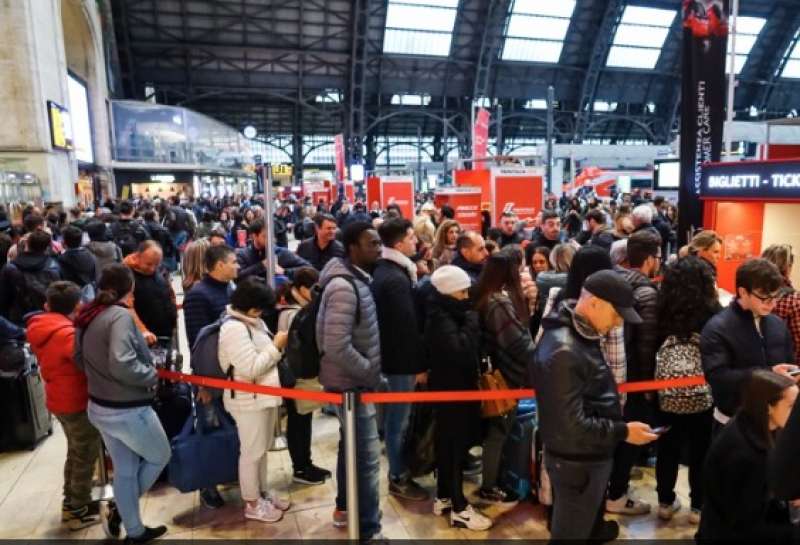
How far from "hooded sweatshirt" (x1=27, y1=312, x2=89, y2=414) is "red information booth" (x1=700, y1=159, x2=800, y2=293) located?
6027 millimetres

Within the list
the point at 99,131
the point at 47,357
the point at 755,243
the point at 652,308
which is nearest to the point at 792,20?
the point at 755,243

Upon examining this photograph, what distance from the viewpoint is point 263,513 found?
3.22 m

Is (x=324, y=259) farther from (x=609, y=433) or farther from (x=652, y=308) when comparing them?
(x=609, y=433)

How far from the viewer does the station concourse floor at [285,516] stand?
3.12 m

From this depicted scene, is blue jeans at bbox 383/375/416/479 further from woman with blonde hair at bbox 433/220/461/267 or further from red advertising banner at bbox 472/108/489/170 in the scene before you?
red advertising banner at bbox 472/108/489/170

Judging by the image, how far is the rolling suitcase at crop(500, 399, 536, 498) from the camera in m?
3.33

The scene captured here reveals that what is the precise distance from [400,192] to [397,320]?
1025 centimetres

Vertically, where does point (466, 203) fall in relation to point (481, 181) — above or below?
below

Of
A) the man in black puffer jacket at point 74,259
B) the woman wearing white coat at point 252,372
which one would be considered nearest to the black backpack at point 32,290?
the man in black puffer jacket at point 74,259

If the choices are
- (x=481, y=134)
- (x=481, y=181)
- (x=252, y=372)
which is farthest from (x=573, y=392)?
(x=481, y=134)

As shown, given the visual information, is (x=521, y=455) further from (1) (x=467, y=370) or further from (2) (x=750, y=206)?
(2) (x=750, y=206)

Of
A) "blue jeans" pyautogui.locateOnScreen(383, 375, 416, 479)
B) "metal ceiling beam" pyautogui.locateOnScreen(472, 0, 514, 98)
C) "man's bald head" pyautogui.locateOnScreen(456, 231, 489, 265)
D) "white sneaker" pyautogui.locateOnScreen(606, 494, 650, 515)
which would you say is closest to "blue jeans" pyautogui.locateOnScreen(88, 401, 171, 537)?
"blue jeans" pyautogui.locateOnScreen(383, 375, 416, 479)

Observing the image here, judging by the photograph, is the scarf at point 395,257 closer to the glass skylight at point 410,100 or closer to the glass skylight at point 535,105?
the glass skylight at point 410,100

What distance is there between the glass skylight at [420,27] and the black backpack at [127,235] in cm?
2095
